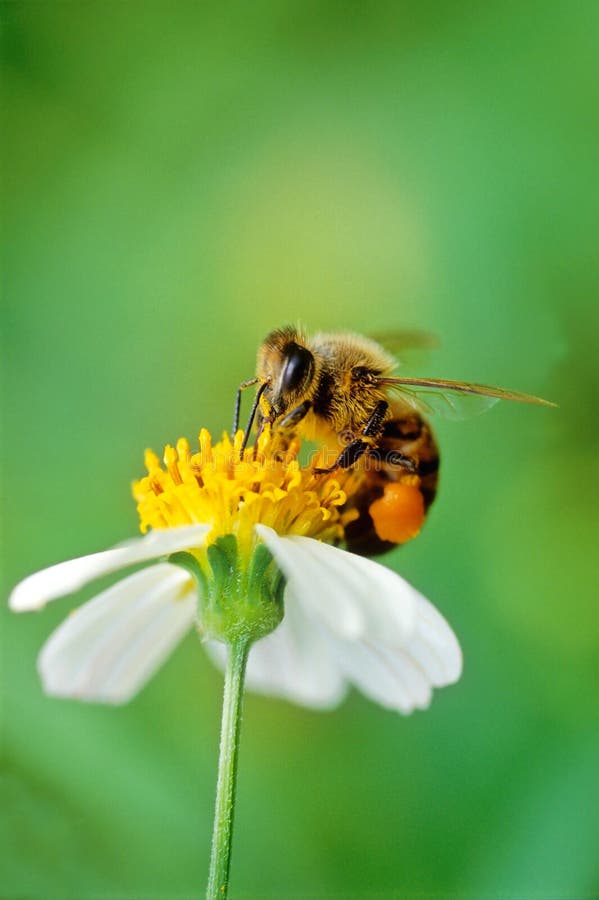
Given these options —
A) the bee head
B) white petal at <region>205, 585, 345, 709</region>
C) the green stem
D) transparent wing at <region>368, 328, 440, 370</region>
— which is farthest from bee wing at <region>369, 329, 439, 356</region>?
the green stem

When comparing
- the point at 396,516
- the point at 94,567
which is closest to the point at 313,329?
the point at 396,516

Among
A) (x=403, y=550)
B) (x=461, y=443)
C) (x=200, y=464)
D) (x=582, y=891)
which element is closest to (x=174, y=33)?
(x=461, y=443)

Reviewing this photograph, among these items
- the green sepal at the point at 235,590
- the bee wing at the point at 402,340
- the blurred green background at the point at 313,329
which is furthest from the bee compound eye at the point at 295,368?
the blurred green background at the point at 313,329

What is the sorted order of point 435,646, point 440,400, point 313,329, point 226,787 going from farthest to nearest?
1. point 313,329
2. point 440,400
3. point 435,646
4. point 226,787

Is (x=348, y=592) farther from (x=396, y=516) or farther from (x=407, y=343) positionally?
(x=407, y=343)

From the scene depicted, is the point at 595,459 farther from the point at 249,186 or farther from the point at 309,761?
the point at 249,186

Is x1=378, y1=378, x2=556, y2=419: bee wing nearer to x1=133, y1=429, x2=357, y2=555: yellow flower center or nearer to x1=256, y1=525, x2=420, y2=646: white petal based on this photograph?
x1=133, y1=429, x2=357, y2=555: yellow flower center
